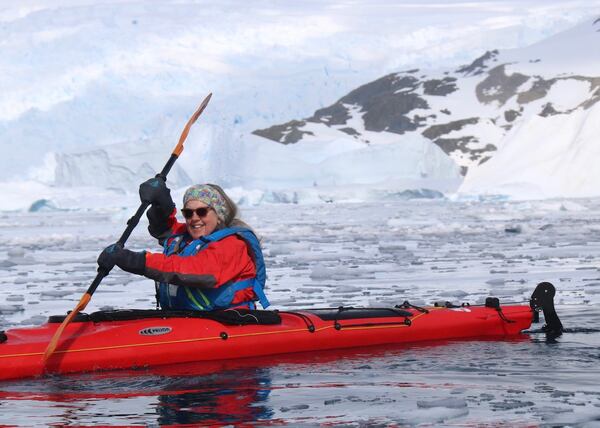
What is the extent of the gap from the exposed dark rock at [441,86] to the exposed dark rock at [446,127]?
722 cm

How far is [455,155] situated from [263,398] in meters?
94.3

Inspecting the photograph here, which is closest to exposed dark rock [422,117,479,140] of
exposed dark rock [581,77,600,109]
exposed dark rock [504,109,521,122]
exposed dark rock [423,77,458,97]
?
exposed dark rock [504,109,521,122]

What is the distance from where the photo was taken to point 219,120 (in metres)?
54.7

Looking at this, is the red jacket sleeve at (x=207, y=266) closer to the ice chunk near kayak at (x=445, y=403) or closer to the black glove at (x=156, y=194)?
the black glove at (x=156, y=194)

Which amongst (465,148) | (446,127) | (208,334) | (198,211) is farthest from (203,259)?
(446,127)

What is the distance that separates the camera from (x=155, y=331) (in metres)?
4.81

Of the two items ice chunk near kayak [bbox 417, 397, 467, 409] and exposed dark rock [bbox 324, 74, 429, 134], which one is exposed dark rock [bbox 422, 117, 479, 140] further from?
ice chunk near kayak [bbox 417, 397, 467, 409]

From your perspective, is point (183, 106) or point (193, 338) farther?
point (183, 106)

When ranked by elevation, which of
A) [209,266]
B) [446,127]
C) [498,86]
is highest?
[498,86]

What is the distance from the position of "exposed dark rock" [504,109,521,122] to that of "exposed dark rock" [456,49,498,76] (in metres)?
6.32

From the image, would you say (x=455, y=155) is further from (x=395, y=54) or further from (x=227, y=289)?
(x=227, y=289)

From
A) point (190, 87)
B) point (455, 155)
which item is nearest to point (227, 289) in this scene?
point (190, 87)

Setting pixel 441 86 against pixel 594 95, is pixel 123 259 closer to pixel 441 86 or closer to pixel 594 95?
pixel 594 95

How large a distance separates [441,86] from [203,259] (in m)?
109
